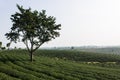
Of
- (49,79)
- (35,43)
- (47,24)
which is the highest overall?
(47,24)

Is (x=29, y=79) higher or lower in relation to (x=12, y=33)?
lower

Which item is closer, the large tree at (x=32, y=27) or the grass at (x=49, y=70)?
the grass at (x=49, y=70)

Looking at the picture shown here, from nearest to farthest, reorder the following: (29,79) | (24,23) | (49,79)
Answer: (29,79), (49,79), (24,23)

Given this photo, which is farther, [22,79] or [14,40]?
[14,40]

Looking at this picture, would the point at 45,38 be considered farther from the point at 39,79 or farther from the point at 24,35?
the point at 39,79

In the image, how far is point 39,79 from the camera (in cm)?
3312

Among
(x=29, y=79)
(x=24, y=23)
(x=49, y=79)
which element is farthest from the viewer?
(x=24, y=23)

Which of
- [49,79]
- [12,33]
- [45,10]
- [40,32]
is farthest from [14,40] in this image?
[49,79]

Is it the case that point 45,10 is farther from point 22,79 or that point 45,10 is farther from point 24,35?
point 22,79

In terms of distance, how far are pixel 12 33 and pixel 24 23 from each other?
159 inches

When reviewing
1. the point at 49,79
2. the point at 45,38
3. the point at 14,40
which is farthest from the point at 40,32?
the point at 49,79

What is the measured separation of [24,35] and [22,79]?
105 feet

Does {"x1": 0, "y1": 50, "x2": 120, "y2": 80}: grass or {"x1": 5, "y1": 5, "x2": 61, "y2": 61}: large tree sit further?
{"x1": 5, "y1": 5, "x2": 61, "y2": 61}: large tree

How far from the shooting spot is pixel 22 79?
3278cm
